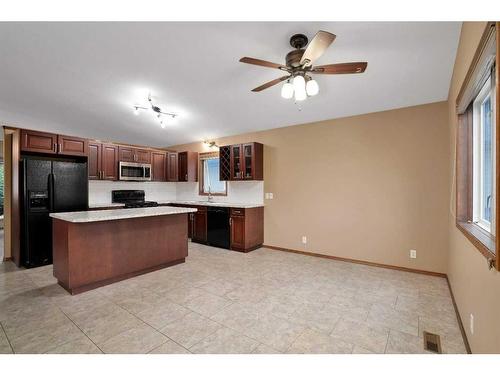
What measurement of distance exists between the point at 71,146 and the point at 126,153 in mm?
1227

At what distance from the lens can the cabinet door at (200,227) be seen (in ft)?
16.8

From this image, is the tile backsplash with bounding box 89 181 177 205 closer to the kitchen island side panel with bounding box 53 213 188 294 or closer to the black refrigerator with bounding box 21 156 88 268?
the black refrigerator with bounding box 21 156 88 268

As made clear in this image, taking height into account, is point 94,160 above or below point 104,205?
above

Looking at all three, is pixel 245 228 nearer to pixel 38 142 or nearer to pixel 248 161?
pixel 248 161

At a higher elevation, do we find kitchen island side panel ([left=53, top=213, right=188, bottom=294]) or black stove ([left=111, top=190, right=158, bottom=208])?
black stove ([left=111, top=190, right=158, bottom=208])

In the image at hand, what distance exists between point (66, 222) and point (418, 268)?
459 centimetres

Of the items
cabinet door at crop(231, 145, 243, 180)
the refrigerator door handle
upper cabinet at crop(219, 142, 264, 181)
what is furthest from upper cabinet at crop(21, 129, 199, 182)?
cabinet door at crop(231, 145, 243, 180)

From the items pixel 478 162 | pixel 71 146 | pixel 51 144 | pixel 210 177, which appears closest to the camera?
pixel 478 162

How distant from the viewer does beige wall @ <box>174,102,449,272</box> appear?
10.6 feet

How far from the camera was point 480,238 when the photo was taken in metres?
1.62

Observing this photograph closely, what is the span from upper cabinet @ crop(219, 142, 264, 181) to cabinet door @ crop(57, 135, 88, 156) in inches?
102

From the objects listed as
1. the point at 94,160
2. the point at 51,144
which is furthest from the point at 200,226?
the point at 51,144
